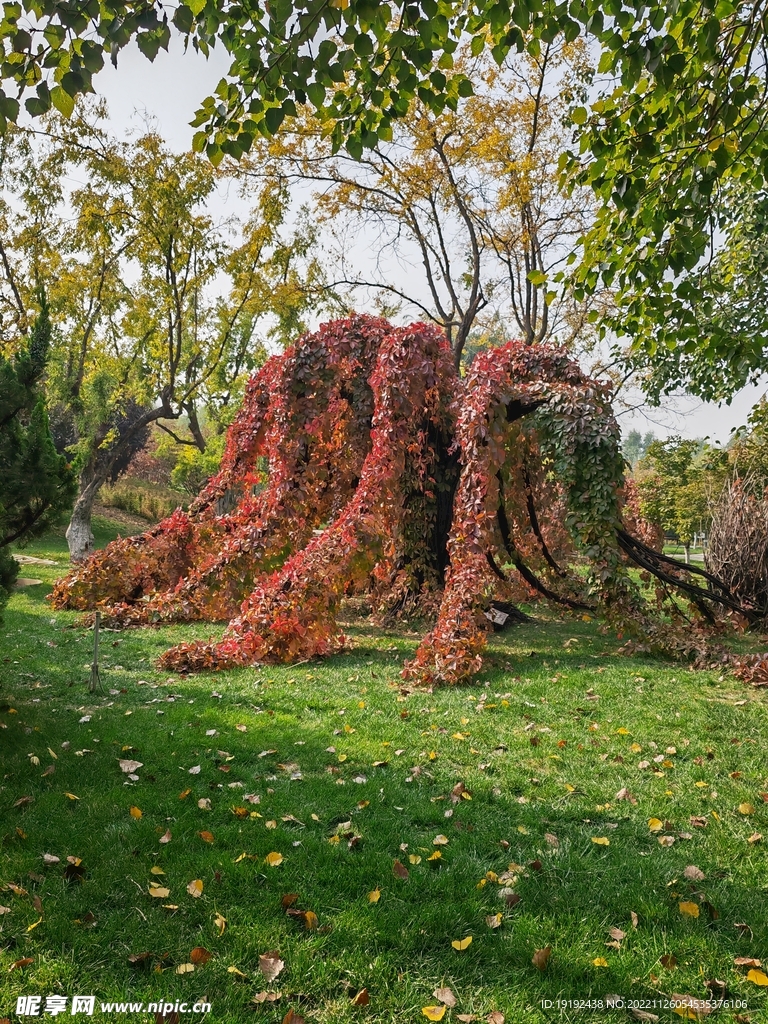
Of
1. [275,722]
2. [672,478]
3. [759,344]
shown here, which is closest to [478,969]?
[275,722]

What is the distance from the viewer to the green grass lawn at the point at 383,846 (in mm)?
2213

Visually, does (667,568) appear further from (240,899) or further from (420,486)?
(240,899)

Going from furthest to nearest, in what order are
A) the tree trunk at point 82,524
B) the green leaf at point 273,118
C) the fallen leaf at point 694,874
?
the tree trunk at point 82,524
the green leaf at point 273,118
the fallen leaf at point 694,874

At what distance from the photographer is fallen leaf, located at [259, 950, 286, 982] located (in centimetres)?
221

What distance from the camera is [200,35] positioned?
3.07 meters

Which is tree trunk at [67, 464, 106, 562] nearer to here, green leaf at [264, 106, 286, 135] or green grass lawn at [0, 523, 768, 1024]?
green grass lawn at [0, 523, 768, 1024]

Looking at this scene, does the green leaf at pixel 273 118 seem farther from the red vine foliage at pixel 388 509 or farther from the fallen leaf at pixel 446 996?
the red vine foliage at pixel 388 509

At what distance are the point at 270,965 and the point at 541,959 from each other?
954mm

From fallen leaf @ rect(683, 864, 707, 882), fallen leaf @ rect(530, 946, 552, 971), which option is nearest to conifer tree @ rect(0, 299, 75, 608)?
fallen leaf @ rect(530, 946, 552, 971)

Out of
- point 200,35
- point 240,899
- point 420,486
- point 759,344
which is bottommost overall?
point 240,899

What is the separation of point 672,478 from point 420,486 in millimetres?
9450

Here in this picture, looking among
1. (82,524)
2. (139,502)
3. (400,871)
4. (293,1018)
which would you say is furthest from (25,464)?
(139,502)

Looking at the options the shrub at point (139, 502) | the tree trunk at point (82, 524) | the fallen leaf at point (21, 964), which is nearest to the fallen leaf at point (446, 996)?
the fallen leaf at point (21, 964)

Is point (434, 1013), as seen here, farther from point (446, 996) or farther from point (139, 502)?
point (139, 502)
